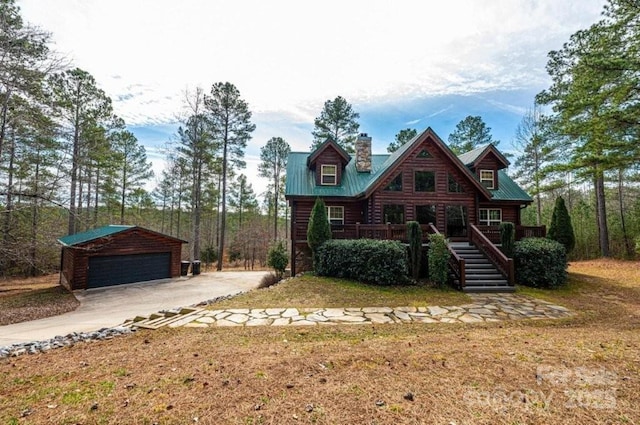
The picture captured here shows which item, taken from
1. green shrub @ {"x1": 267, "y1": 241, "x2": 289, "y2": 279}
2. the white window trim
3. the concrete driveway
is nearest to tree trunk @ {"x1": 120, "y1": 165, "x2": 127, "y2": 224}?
the concrete driveway

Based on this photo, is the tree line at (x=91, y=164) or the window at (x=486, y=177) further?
the window at (x=486, y=177)

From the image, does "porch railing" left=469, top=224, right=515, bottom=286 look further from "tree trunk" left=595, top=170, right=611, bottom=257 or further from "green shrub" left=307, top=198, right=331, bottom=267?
"tree trunk" left=595, top=170, right=611, bottom=257

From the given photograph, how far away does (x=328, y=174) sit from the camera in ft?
49.4

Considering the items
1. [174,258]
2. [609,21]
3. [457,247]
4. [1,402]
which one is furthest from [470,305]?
[174,258]

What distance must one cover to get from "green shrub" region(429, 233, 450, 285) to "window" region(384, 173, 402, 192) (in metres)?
4.41

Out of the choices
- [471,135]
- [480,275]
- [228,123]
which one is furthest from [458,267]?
[471,135]

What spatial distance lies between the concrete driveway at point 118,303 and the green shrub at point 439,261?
27.5ft

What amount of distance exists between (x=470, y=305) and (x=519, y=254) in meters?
4.76

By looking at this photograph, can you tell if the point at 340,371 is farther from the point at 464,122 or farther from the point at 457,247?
the point at 464,122

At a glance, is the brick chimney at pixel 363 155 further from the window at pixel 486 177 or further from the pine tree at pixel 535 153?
the pine tree at pixel 535 153

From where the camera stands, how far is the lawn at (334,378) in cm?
255

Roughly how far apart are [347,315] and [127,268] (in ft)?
46.4

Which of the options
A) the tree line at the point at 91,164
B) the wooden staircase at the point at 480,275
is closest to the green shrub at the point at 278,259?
the tree line at the point at 91,164

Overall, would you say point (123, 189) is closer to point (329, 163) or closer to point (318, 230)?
point (329, 163)
